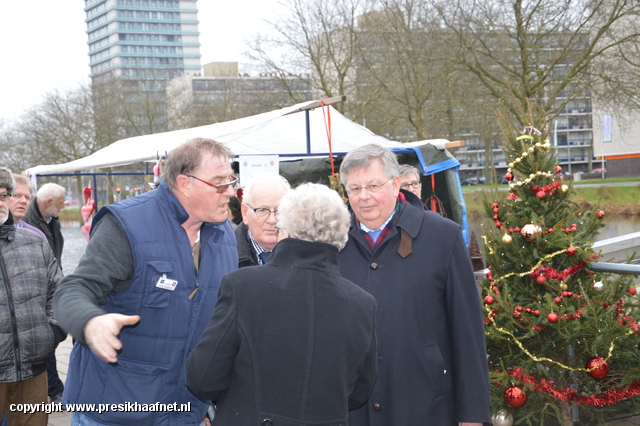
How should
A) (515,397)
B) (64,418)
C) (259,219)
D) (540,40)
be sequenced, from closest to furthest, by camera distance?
(259,219) < (515,397) < (64,418) < (540,40)

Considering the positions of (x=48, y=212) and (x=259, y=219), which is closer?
(x=259, y=219)

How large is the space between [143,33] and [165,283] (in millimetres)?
137269

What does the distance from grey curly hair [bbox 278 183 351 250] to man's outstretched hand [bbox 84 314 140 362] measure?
0.59m

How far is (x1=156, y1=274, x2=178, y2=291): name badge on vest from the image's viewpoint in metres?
2.35

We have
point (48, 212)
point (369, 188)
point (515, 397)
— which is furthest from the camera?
point (48, 212)

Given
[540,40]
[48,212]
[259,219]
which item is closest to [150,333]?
[259,219]

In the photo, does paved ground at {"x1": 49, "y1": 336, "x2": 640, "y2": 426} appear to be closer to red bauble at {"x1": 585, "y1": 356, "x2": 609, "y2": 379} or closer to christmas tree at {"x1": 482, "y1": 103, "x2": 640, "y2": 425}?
christmas tree at {"x1": 482, "y1": 103, "x2": 640, "y2": 425}

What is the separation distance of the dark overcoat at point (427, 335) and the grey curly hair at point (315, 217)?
0.58 metres

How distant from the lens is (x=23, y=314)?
3.42 m

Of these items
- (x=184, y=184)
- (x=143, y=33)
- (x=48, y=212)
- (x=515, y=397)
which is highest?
(x=143, y=33)

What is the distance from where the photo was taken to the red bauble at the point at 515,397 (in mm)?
4008

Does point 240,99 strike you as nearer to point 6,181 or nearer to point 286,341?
point 6,181

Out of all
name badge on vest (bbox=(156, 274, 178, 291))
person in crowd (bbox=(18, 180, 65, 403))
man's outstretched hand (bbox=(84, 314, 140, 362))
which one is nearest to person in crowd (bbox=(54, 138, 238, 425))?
name badge on vest (bbox=(156, 274, 178, 291))

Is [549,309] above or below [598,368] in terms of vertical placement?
above
